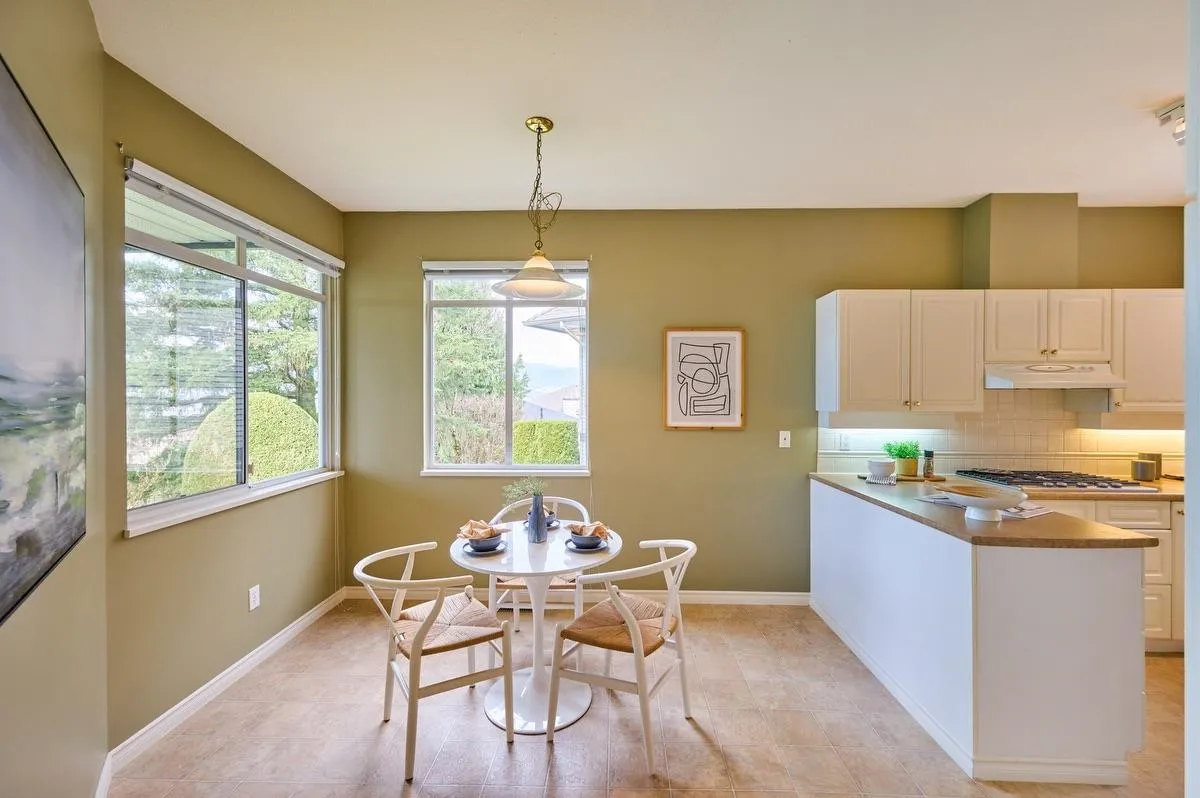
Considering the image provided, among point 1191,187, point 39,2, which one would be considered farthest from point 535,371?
point 1191,187

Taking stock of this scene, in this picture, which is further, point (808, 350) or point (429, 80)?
point (808, 350)

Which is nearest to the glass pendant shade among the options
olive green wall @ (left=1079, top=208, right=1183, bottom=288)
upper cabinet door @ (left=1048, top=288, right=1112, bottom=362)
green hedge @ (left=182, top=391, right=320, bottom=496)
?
green hedge @ (left=182, top=391, right=320, bottom=496)

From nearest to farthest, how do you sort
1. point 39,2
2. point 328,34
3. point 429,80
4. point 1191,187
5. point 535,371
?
1. point 1191,187
2. point 39,2
3. point 328,34
4. point 429,80
5. point 535,371

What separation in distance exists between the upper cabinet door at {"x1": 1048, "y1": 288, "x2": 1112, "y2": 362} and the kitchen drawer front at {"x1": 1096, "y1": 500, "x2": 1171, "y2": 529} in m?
0.84

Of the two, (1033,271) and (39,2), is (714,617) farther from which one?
(39,2)

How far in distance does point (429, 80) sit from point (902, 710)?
3301 millimetres

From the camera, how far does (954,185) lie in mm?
2924

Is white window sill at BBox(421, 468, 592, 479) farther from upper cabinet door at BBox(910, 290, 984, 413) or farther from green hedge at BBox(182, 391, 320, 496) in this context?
upper cabinet door at BBox(910, 290, 984, 413)

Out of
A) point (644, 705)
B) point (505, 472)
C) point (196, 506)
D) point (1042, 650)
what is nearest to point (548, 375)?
point (505, 472)

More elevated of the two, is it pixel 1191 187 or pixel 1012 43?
pixel 1012 43

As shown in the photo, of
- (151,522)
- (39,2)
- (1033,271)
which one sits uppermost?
(39,2)

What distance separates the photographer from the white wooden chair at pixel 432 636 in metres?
1.80

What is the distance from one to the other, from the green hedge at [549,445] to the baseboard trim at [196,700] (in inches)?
62.2

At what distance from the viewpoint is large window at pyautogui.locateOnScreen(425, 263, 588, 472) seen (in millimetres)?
3443
